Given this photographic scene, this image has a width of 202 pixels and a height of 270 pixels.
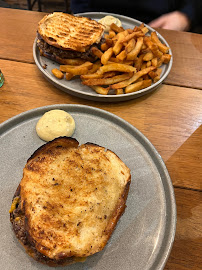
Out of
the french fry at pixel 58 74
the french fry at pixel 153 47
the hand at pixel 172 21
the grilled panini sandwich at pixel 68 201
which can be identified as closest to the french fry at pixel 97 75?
the french fry at pixel 58 74

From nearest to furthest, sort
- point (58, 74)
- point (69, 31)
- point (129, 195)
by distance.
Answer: point (129, 195) < point (58, 74) < point (69, 31)

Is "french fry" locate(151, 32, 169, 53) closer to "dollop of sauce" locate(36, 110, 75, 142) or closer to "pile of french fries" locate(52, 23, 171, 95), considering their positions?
"pile of french fries" locate(52, 23, 171, 95)

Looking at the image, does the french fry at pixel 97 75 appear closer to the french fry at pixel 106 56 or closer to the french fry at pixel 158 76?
the french fry at pixel 106 56

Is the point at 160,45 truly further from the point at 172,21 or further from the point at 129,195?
the point at 129,195

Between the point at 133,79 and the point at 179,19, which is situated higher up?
the point at 179,19

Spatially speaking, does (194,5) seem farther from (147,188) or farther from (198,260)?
(198,260)

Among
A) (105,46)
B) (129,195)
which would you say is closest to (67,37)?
(105,46)

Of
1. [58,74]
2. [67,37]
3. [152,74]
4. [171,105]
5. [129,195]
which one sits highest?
[67,37]

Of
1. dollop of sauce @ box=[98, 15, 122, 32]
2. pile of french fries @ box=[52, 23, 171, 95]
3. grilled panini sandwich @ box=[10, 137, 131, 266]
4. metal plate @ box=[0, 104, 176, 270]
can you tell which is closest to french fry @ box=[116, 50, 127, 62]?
pile of french fries @ box=[52, 23, 171, 95]
